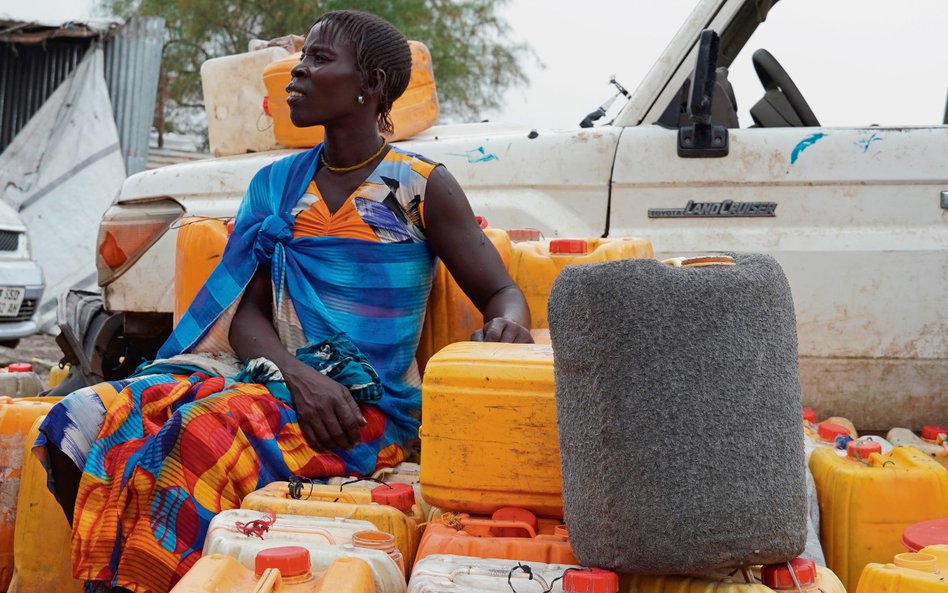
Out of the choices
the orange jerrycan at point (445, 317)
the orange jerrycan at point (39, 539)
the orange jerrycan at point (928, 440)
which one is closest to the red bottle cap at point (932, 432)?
the orange jerrycan at point (928, 440)

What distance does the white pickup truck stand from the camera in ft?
12.0

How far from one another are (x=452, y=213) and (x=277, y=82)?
1.52 metres

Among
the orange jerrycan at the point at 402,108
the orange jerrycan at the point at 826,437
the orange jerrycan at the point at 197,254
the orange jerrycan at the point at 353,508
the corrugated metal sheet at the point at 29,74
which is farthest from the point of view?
the corrugated metal sheet at the point at 29,74

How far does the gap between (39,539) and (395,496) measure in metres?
1.10

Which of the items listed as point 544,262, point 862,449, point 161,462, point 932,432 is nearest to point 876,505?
point 862,449

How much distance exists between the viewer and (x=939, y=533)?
2.20 m

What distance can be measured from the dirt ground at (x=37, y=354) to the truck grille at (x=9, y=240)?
3.04ft

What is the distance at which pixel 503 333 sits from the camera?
257 centimetres

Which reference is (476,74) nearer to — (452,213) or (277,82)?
(277,82)

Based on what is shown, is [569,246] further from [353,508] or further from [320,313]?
[353,508]

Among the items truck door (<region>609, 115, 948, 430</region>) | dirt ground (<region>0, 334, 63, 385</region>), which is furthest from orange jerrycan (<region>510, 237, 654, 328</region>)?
dirt ground (<region>0, 334, 63, 385</region>)

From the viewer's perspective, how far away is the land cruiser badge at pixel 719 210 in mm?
3762

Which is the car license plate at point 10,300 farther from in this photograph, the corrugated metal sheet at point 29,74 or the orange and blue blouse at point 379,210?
the orange and blue blouse at point 379,210

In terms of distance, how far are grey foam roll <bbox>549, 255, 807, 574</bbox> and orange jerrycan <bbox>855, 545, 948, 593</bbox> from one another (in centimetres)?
18
